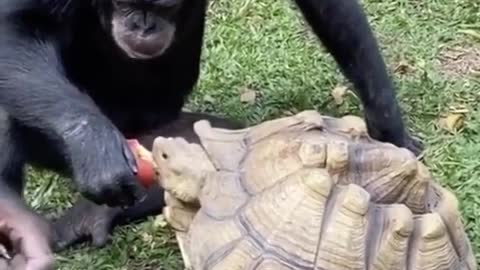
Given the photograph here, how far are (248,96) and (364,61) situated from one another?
515mm

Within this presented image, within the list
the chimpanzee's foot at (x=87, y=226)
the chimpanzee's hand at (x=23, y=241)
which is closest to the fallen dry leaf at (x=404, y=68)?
the chimpanzee's foot at (x=87, y=226)

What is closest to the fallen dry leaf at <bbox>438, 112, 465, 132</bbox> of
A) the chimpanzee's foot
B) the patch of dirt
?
the patch of dirt

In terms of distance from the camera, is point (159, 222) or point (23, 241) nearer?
point (23, 241)

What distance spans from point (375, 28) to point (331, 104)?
0.50m

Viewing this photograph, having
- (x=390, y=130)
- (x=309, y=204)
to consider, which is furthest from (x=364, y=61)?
(x=309, y=204)

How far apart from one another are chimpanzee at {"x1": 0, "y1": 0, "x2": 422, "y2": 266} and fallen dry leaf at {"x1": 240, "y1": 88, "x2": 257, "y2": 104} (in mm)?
369

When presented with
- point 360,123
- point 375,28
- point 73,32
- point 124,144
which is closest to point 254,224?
point 360,123

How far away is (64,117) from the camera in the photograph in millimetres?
2992

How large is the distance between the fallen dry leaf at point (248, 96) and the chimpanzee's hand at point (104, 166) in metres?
1.06

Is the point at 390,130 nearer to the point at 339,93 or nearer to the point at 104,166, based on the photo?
the point at 339,93

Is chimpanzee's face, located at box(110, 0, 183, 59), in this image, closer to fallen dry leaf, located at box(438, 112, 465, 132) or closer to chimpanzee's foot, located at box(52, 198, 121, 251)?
chimpanzee's foot, located at box(52, 198, 121, 251)

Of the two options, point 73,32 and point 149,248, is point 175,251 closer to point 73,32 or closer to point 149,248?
point 149,248

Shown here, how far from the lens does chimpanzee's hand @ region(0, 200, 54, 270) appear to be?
217 cm

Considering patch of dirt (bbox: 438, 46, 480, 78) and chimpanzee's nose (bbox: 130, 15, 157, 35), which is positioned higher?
chimpanzee's nose (bbox: 130, 15, 157, 35)
